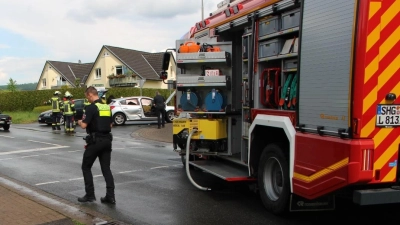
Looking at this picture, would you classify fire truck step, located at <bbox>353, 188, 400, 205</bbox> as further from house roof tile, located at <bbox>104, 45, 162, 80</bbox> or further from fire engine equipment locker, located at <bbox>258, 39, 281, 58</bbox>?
house roof tile, located at <bbox>104, 45, 162, 80</bbox>

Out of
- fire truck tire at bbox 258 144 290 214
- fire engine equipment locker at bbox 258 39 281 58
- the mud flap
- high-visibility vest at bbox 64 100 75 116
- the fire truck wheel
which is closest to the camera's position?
the mud flap

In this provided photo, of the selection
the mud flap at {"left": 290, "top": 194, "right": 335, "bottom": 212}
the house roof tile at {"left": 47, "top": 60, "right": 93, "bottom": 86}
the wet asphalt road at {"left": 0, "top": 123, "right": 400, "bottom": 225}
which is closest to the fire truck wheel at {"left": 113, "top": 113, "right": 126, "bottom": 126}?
the wet asphalt road at {"left": 0, "top": 123, "right": 400, "bottom": 225}

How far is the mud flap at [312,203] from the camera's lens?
196 inches

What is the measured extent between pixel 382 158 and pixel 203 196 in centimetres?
336

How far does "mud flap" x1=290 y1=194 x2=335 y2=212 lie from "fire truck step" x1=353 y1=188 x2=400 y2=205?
648mm

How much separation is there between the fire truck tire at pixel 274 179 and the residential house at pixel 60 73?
6076 centimetres

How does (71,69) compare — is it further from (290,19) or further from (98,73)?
(290,19)

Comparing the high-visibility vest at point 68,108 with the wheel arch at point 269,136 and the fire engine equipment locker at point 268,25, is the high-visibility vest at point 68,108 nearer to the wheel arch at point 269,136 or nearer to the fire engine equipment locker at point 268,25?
the wheel arch at point 269,136

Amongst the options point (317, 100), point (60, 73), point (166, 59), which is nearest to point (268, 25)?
point (317, 100)

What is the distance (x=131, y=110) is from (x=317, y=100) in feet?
62.0

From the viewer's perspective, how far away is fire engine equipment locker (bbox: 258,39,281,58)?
5609 mm


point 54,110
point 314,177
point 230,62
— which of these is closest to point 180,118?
point 230,62

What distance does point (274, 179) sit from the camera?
19.1ft

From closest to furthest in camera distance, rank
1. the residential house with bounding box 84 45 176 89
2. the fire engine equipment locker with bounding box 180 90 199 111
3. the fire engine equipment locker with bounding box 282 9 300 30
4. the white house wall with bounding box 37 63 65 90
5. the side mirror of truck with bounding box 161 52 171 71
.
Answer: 1. the fire engine equipment locker with bounding box 282 9 300 30
2. the fire engine equipment locker with bounding box 180 90 199 111
3. the side mirror of truck with bounding box 161 52 171 71
4. the residential house with bounding box 84 45 176 89
5. the white house wall with bounding box 37 63 65 90
